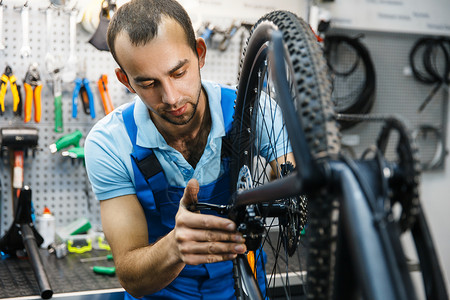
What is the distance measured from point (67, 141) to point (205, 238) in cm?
151

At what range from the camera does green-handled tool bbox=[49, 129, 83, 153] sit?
78.7 inches

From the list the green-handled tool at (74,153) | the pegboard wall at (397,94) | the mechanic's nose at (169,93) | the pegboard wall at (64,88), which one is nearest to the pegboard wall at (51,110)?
the pegboard wall at (64,88)

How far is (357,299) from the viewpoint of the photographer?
0.44 metres

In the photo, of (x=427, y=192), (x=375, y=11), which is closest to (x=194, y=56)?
(x=375, y=11)

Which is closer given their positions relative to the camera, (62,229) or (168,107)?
(168,107)

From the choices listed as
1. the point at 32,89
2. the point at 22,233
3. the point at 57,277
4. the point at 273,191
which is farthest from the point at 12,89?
the point at 273,191

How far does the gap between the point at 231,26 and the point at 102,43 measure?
2.29ft

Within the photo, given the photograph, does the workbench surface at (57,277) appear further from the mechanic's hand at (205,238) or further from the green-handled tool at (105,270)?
the mechanic's hand at (205,238)

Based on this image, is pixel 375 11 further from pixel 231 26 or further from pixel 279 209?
pixel 279 209

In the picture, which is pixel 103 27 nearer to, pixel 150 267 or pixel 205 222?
pixel 150 267

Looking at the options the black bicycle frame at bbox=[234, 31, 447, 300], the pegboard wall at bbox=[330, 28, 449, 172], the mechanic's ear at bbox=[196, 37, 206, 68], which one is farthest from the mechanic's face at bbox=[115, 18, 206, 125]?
the pegboard wall at bbox=[330, 28, 449, 172]

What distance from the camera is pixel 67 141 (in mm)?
2029

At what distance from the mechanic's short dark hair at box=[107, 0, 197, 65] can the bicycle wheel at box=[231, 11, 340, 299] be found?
0.65 feet

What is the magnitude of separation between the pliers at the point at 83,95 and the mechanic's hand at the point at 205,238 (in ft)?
4.97
